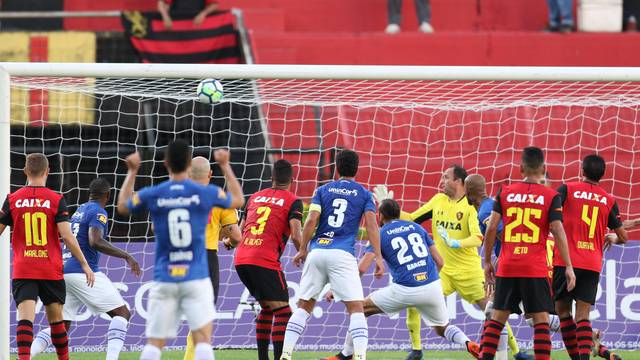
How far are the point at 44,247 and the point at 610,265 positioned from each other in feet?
21.6

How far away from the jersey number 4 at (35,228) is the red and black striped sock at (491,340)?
12.4 ft

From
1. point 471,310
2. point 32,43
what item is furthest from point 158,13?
point 471,310

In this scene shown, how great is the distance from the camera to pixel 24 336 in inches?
379

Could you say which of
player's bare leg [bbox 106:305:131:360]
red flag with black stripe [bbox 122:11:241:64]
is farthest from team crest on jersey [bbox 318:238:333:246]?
red flag with black stripe [bbox 122:11:241:64]

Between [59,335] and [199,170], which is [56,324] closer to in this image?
[59,335]

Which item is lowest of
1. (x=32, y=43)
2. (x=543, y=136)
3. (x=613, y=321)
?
(x=613, y=321)

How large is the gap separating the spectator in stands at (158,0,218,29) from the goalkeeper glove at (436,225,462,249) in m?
7.11

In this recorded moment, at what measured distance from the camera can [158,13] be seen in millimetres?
17312

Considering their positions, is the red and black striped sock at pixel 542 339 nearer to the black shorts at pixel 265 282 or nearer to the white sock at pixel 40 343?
the black shorts at pixel 265 282

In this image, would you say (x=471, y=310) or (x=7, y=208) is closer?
(x=7, y=208)

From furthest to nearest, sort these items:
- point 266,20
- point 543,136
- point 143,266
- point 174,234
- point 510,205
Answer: point 266,20 → point 543,136 → point 143,266 → point 510,205 → point 174,234

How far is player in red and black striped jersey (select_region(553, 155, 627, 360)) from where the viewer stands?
9.94 m

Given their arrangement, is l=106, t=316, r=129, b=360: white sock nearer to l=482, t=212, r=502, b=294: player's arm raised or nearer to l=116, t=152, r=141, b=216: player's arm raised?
l=116, t=152, r=141, b=216: player's arm raised

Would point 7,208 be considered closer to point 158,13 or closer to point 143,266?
point 143,266
